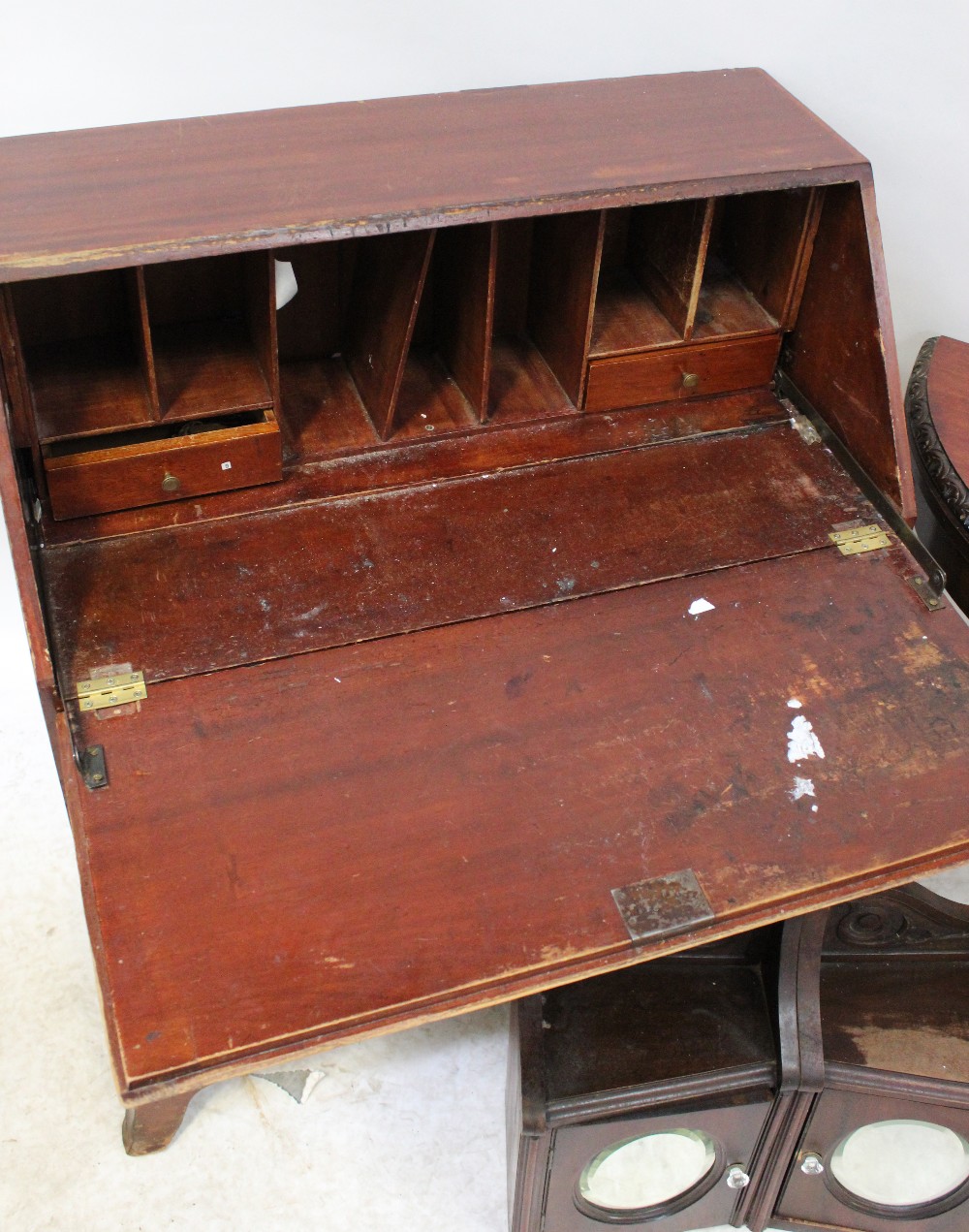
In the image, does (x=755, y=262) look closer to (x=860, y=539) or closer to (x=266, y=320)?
(x=860, y=539)

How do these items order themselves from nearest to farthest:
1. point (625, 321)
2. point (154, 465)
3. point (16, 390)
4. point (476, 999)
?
1. point (476, 999)
2. point (16, 390)
3. point (154, 465)
4. point (625, 321)

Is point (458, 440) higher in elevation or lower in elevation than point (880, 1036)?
higher

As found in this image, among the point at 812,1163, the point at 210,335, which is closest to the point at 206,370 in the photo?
the point at 210,335

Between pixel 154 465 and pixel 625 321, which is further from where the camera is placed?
pixel 625 321

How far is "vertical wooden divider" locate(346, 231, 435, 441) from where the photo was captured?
1646 mm

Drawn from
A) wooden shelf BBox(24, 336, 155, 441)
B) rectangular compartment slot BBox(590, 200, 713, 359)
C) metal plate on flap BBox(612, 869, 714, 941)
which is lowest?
metal plate on flap BBox(612, 869, 714, 941)

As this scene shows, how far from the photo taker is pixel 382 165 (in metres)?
1.61

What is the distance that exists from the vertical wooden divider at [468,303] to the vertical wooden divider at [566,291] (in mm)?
114

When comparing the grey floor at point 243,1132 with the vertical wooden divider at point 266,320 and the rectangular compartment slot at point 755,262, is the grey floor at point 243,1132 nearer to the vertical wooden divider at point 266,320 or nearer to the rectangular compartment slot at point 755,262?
the vertical wooden divider at point 266,320

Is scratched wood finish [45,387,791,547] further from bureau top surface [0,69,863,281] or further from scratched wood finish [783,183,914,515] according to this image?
bureau top surface [0,69,863,281]

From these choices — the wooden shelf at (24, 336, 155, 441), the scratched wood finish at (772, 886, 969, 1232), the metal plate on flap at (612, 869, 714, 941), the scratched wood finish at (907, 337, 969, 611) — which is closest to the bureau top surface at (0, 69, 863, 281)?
the wooden shelf at (24, 336, 155, 441)

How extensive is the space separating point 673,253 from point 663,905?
38.5 inches

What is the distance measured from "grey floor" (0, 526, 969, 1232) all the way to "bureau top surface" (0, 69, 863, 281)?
41.3 inches

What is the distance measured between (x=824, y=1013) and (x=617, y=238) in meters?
1.23
